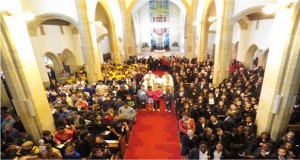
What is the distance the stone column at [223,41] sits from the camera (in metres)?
9.50

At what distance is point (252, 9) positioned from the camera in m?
9.48

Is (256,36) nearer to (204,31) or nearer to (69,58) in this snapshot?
(204,31)

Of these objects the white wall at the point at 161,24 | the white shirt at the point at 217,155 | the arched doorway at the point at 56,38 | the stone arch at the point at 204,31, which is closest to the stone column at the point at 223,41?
the stone arch at the point at 204,31

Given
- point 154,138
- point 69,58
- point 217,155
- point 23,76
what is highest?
point 23,76

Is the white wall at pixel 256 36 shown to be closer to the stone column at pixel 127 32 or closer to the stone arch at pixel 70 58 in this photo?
the stone column at pixel 127 32

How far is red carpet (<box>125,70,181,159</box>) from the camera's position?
247 inches

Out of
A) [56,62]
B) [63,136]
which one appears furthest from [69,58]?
[63,136]

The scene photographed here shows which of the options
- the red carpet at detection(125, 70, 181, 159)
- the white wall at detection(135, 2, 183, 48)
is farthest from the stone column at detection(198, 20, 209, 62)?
the white wall at detection(135, 2, 183, 48)

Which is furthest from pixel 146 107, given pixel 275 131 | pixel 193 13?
pixel 193 13

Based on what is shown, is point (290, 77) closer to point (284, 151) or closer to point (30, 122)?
point (284, 151)

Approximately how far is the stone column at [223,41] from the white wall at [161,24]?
2262cm

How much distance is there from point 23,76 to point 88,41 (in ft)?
16.6

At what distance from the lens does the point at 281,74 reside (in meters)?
Result: 5.36

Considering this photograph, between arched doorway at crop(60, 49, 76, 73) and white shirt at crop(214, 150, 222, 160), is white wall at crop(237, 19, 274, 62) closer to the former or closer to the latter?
white shirt at crop(214, 150, 222, 160)
